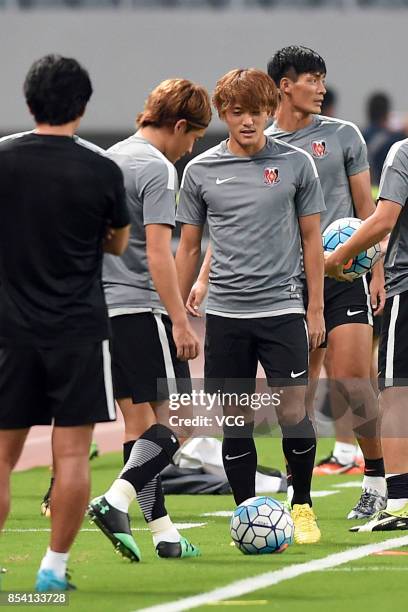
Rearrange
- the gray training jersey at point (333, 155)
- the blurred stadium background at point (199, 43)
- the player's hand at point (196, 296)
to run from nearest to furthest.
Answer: the player's hand at point (196, 296)
the gray training jersey at point (333, 155)
the blurred stadium background at point (199, 43)

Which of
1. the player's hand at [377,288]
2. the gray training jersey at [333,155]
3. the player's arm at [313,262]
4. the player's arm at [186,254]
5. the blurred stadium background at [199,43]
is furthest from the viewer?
the blurred stadium background at [199,43]

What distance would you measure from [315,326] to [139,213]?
1.07 m

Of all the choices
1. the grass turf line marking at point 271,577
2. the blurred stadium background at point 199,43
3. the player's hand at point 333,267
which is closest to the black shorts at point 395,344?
the player's hand at point 333,267

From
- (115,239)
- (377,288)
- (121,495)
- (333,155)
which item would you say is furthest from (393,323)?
(115,239)

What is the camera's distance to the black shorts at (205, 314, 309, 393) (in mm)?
8320

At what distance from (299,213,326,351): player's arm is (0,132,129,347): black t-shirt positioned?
186 cm

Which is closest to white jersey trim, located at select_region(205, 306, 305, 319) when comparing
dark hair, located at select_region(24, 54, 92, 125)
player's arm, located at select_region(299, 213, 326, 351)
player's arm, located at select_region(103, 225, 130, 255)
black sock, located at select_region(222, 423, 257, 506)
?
player's arm, located at select_region(299, 213, 326, 351)

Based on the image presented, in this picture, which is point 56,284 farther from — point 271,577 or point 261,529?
point 261,529

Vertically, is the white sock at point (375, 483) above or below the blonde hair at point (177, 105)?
below

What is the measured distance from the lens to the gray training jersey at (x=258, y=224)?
27.3ft

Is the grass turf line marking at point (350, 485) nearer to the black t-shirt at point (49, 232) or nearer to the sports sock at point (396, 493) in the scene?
the sports sock at point (396, 493)

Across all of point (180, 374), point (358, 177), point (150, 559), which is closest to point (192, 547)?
point (150, 559)

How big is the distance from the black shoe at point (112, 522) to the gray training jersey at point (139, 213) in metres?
0.95

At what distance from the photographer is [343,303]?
9516 millimetres
